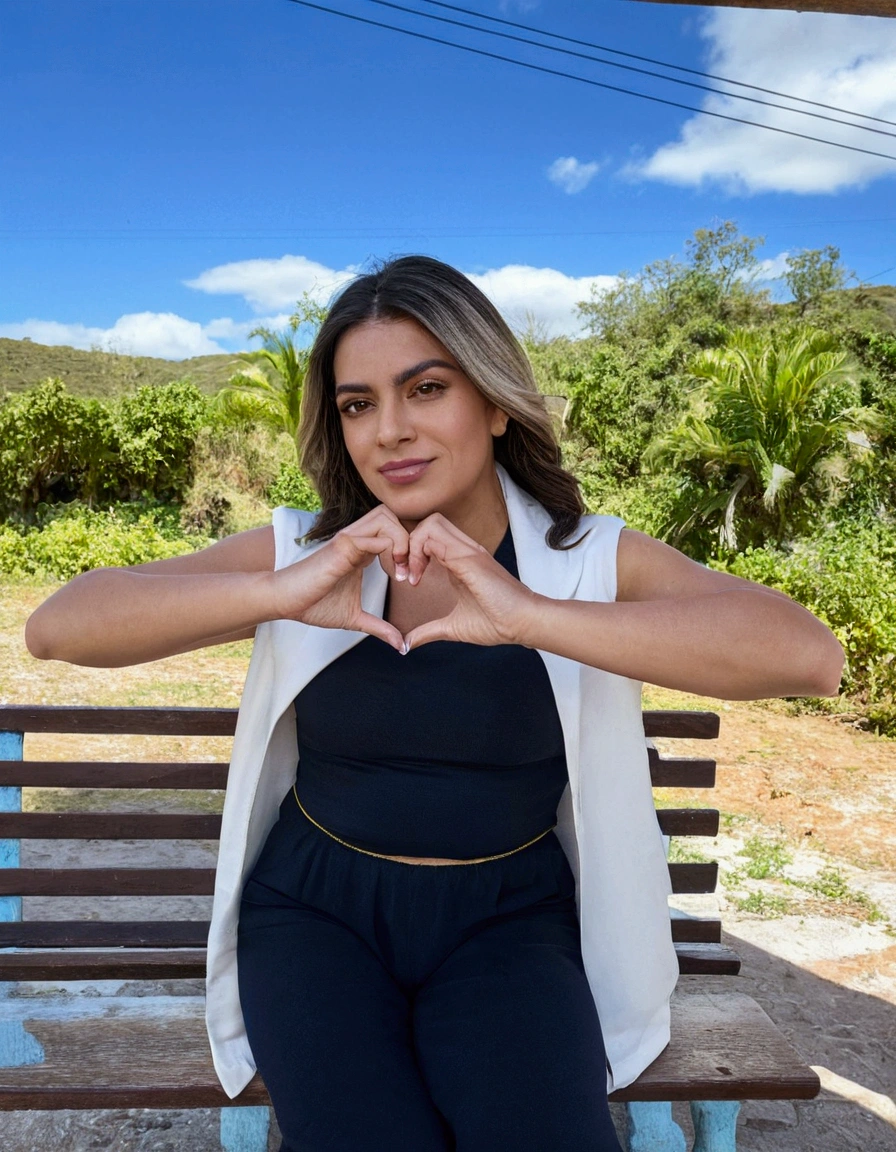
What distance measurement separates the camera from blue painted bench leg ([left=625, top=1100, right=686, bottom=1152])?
6.91ft

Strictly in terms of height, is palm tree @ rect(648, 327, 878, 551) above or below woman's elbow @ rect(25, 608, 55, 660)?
above

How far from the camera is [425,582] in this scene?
209 cm

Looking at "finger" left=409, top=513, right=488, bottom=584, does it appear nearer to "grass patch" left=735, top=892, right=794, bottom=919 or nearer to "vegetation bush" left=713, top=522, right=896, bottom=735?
"grass patch" left=735, top=892, right=794, bottom=919

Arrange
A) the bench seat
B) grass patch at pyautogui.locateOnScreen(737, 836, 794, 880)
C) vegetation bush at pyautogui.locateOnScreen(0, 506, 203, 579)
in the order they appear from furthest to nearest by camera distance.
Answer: vegetation bush at pyautogui.locateOnScreen(0, 506, 203, 579), grass patch at pyautogui.locateOnScreen(737, 836, 794, 880), the bench seat

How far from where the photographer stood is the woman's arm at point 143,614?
1.79 m

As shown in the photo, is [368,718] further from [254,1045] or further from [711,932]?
[711,932]

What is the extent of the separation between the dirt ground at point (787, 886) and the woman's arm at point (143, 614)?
1.38 meters

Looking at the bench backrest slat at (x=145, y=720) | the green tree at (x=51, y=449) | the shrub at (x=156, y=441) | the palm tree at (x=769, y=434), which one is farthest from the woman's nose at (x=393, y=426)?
the green tree at (x=51, y=449)

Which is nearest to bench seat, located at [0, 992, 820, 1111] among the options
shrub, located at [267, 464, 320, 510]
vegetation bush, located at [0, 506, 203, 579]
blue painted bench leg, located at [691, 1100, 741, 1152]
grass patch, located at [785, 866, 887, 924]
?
blue painted bench leg, located at [691, 1100, 741, 1152]

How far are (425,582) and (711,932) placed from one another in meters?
1.18

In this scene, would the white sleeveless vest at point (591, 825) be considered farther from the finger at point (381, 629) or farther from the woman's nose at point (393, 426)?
the woman's nose at point (393, 426)

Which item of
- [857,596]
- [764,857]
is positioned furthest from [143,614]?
[857,596]

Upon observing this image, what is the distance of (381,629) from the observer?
1.73m

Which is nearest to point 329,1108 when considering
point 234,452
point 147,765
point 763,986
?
point 147,765
